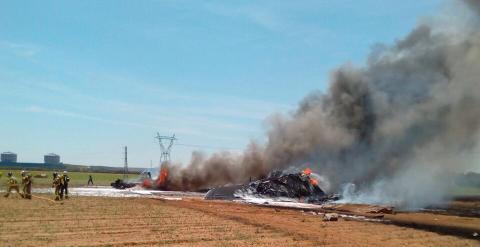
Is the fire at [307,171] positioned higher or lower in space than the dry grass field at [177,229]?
higher

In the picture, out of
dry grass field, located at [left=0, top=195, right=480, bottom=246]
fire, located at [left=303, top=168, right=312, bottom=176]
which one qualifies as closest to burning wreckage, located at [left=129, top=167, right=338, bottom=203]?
fire, located at [left=303, top=168, right=312, bottom=176]

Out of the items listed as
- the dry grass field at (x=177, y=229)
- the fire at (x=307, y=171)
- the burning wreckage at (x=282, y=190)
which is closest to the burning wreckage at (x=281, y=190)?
the burning wreckage at (x=282, y=190)

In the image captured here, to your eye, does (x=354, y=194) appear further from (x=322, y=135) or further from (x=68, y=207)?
(x=68, y=207)

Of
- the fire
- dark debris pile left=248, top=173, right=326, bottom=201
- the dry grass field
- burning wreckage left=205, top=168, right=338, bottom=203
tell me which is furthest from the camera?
the fire

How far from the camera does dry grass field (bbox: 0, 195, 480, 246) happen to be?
727 inches

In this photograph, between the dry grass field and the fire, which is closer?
the dry grass field

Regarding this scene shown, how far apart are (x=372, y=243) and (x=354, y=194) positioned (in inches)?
1259

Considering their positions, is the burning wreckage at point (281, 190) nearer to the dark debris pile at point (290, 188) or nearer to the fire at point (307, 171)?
the dark debris pile at point (290, 188)

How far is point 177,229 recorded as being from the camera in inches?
862

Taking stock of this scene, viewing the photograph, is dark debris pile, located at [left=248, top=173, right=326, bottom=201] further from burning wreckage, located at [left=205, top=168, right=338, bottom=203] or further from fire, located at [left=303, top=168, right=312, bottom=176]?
fire, located at [left=303, top=168, right=312, bottom=176]

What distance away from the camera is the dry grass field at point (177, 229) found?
18453 mm

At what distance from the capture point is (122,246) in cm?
1698

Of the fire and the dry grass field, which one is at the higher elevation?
the fire

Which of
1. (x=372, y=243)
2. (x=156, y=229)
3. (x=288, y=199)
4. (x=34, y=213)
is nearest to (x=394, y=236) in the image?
(x=372, y=243)
